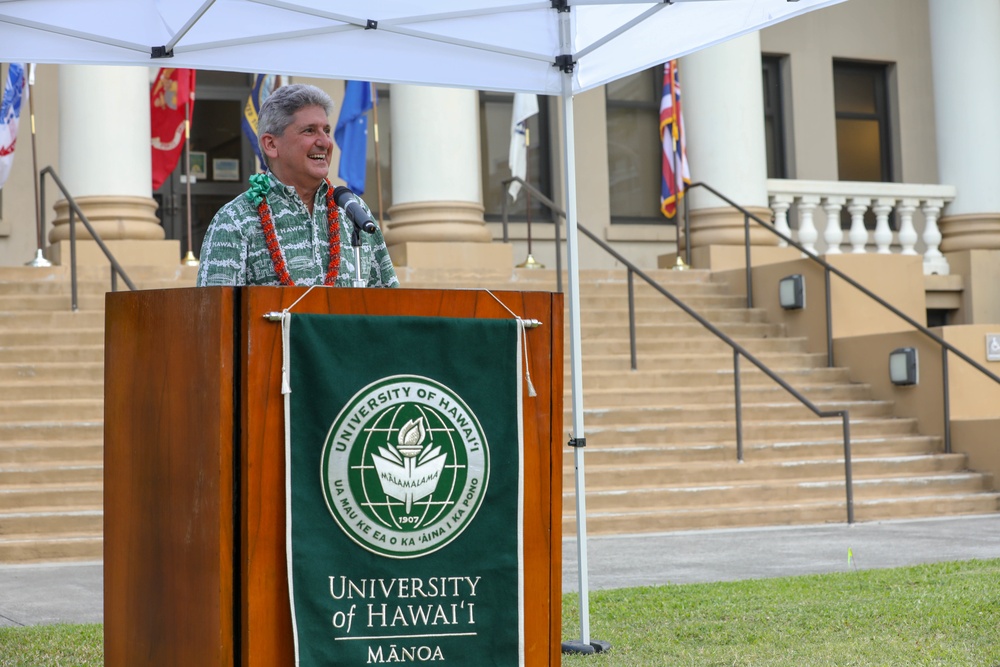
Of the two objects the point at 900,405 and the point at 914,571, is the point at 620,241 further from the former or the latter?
the point at 914,571

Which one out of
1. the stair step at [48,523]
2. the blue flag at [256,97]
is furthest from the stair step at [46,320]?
the blue flag at [256,97]

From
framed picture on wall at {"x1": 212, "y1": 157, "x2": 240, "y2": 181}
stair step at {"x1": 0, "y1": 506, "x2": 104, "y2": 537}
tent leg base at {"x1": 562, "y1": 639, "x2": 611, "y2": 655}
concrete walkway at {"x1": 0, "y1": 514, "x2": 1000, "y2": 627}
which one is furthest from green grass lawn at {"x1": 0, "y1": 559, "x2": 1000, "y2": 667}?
framed picture on wall at {"x1": 212, "y1": 157, "x2": 240, "y2": 181}

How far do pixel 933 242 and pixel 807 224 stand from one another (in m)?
1.96

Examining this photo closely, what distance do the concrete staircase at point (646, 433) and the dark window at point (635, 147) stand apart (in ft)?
19.0

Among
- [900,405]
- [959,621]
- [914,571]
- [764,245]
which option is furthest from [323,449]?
[764,245]

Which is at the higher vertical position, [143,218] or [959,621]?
[143,218]

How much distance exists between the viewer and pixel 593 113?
2017 cm

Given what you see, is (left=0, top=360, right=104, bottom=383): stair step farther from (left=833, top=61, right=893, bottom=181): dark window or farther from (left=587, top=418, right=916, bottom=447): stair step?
(left=833, top=61, right=893, bottom=181): dark window

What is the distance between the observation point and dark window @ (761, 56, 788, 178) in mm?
21469

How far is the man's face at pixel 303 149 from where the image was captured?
13.8 feet

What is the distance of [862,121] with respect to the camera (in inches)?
880

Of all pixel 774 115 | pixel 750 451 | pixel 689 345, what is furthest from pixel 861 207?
pixel 750 451

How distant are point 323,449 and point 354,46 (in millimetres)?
3525

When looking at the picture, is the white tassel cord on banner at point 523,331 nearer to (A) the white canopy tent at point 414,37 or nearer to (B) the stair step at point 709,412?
(A) the white canopy tent at point 414,37
